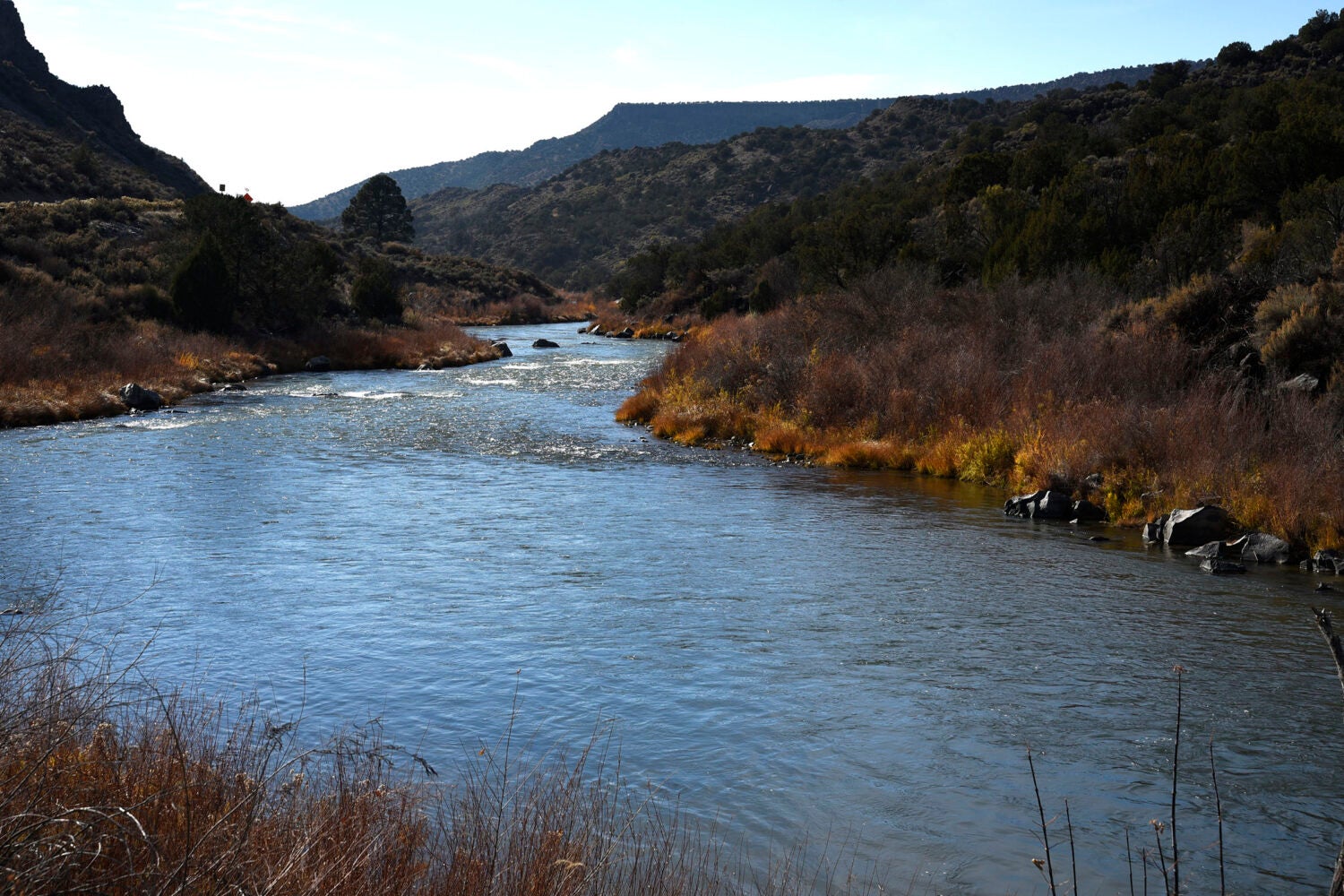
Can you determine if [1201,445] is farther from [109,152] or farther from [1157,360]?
[109,152]

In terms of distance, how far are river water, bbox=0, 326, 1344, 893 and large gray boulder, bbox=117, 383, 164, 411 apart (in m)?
9.63

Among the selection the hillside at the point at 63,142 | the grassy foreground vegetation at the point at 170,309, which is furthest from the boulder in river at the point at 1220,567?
the hillside at the point at 63,142

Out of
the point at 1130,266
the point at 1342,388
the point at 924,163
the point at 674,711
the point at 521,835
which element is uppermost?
the point at 924,163

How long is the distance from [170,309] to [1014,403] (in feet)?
119

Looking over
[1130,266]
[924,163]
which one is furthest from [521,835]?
[924,163]

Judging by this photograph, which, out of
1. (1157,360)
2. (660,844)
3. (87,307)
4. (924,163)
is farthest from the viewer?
(924,163)

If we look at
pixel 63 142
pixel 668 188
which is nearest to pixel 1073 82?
pixel 668 188

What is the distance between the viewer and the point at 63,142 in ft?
261

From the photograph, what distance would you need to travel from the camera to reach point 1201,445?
17547 millimetres

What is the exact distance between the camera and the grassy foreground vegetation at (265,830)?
4.27m

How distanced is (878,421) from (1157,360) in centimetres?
631

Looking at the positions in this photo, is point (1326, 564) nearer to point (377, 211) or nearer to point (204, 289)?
point (204, 289)

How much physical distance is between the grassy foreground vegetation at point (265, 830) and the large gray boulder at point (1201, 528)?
36.7 ft

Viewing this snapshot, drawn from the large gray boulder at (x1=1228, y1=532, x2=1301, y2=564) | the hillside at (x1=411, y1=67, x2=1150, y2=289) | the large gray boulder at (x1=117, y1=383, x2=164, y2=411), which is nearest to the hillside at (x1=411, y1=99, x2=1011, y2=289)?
the hillside at (x1=411, y1=67, x2=1150, y2=289)
